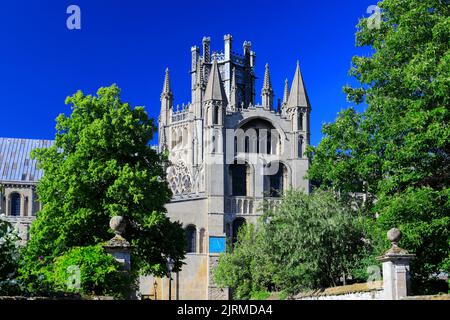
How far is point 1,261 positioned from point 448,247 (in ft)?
46.2

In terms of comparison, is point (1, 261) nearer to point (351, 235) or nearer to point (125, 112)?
point (125, 112)

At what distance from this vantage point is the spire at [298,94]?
66.4 metres

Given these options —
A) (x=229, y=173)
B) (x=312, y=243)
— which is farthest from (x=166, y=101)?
(x=312, y=243)

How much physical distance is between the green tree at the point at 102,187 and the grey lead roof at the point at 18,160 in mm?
37349

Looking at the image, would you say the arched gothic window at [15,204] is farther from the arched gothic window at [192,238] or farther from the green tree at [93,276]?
the green tree at [93,276]

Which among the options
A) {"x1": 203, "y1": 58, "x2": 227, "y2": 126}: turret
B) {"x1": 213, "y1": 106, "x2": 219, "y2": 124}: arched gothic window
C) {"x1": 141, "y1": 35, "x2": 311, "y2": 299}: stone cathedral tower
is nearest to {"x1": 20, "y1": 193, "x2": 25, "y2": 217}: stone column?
{"x1": 141, "y1": 35, "x2": 311, "y2": 299}: stone cathedral tower

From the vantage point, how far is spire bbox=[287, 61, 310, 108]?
66.4m

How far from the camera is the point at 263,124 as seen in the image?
2611 inches

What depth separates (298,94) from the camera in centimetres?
6669

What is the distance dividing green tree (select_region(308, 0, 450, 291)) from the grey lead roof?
4421cm

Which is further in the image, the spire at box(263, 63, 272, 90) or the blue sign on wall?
the spire at box(263, 63, 272, 90)

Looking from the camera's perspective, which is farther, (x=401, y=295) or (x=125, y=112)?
(x=125, y=112)

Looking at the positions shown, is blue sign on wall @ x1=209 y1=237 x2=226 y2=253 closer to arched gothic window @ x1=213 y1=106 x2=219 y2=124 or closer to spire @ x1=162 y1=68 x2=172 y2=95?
arched gothic window @ x1=213 y1=106 x2=219 y2=124
